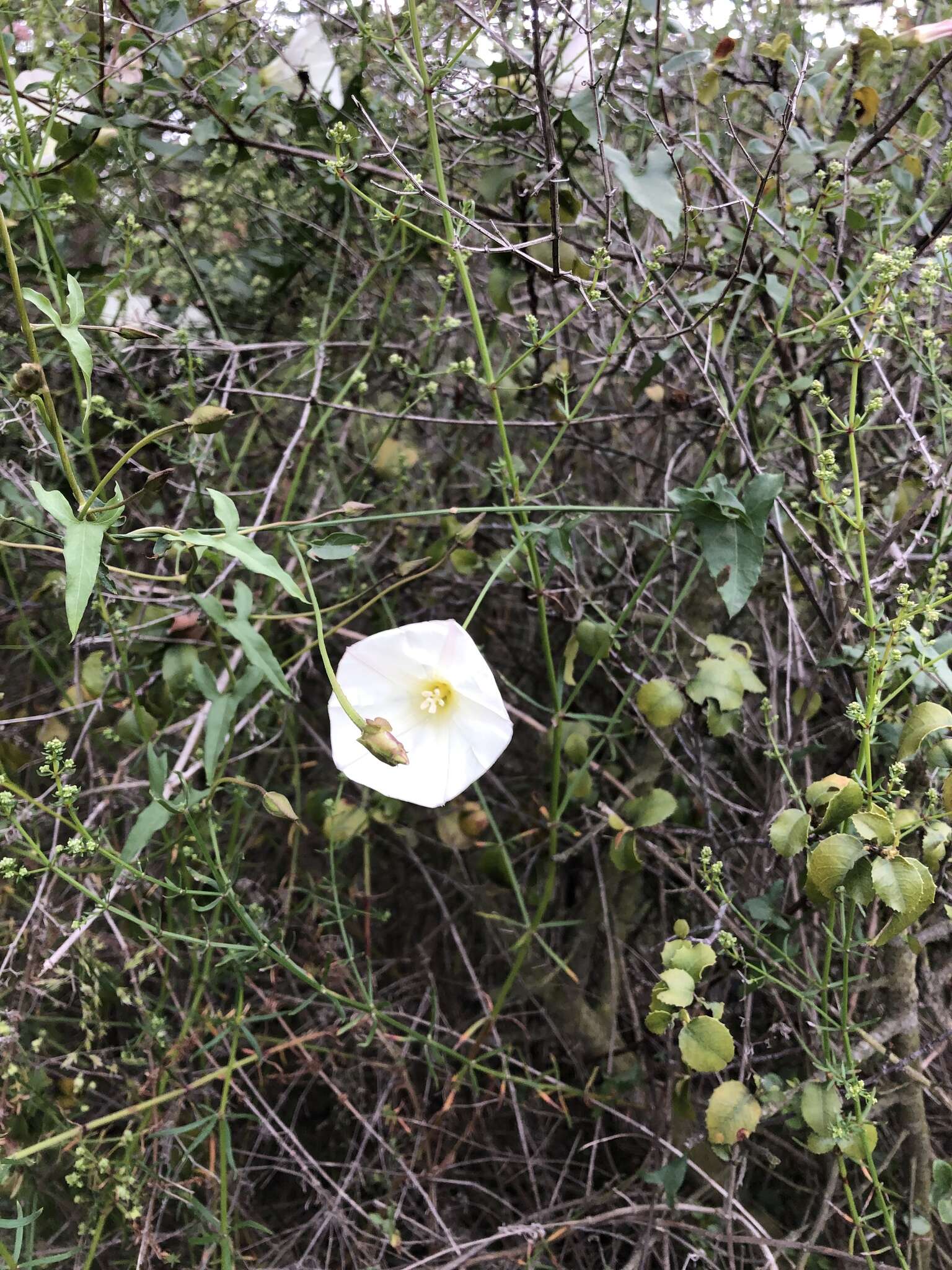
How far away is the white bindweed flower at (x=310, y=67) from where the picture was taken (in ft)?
3.65

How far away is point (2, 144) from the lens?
936mm

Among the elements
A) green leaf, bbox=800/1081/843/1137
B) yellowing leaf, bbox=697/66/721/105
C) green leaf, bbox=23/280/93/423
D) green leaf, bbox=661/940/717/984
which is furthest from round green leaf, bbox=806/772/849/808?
yellowing leaf, bbox=697/66/721/105

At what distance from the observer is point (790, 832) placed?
0.80 meters

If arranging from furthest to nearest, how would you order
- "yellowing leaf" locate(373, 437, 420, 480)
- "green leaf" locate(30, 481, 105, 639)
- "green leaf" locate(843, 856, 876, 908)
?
1. "yellowing leaf" locate(373, 437, 420, 480)
2. "green leaf" locate(843, 856, 876, 908)
3. "green leaf" locate(30, 481, 105, 639)

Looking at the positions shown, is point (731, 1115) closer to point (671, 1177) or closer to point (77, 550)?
point (671, 1177)

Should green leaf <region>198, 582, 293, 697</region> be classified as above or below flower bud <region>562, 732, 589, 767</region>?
above

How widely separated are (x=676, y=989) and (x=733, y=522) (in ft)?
1.34

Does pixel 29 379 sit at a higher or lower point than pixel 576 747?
higher

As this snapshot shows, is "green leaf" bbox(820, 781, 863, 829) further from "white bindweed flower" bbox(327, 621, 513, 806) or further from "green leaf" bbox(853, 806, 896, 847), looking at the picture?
"white bindweed flower" bbox(327, 621, 513, 806)

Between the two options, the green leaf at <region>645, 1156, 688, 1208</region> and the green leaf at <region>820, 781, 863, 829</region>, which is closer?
the green leaf at <region>820, 781, 863, 829</region>

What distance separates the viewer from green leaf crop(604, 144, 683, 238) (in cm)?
87

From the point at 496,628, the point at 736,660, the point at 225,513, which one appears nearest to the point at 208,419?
the point at 225,513

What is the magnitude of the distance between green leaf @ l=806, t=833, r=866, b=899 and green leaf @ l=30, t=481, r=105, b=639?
0.54 meters

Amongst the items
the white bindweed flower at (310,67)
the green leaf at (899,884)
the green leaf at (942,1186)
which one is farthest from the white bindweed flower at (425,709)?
the white bindweed flower at (310,67)
